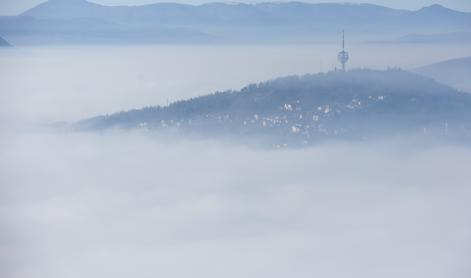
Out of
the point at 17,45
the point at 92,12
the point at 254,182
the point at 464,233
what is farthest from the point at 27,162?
the point at 464,233

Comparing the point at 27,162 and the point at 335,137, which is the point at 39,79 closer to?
the point at 27,162

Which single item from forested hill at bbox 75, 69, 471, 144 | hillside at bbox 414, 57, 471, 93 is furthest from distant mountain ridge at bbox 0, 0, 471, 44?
forested hill at bbox 75, 69, 471, 144

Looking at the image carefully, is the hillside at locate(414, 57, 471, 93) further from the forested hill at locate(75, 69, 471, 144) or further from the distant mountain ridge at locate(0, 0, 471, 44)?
the distant mountain ridge at locate(0, 0, 471, 44)

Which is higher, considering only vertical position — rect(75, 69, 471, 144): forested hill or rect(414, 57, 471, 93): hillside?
rect(414, 57, 471, 93): hillside

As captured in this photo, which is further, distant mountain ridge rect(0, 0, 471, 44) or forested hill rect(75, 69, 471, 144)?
distant mountain ridge rect(0, 0, 471, 44)

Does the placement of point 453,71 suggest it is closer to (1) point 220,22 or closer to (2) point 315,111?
(2) point 315,111

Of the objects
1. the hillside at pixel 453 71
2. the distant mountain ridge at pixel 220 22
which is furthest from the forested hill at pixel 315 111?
the distant mountain ridge at pixel 220 22
